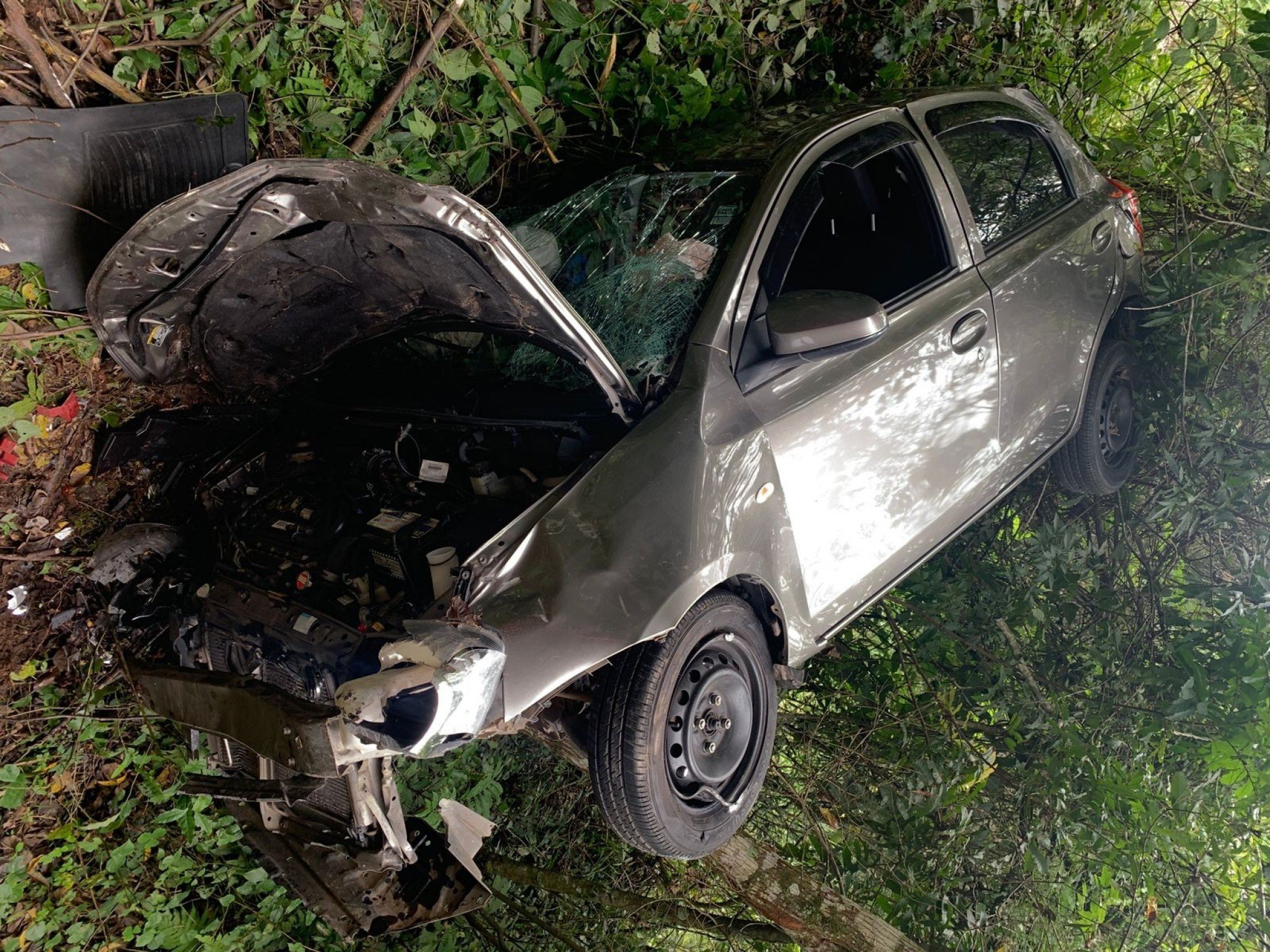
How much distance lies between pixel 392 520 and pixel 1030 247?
2607 millimetres

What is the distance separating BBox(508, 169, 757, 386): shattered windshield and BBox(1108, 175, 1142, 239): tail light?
2131 mm

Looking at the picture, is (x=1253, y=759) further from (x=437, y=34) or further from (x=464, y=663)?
(x=437, y=34)

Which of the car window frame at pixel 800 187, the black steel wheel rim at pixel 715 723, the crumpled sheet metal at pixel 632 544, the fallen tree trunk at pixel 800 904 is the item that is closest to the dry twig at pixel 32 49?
the crumpled sheet metal at pixel 632 544

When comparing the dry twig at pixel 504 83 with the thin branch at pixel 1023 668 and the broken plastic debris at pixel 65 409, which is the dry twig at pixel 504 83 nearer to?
the broken plastic debris at pixel 65 409

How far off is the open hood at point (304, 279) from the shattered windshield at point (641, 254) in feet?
0.86

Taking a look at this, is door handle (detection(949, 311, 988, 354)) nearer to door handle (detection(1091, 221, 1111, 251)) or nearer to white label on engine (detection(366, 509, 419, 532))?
door handle (detection(1091, 221, 1111, 251))

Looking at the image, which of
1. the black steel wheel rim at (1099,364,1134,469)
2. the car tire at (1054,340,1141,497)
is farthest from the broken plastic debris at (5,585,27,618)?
the black steel wheel rim at (1099,364,1134,469)

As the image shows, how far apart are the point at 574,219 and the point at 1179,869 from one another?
365cm

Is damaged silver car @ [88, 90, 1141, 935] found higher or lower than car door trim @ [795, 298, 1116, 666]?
higher

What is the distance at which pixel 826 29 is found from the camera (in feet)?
15.9

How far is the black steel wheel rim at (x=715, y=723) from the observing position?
241 cm

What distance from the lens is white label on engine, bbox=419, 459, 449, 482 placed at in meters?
2.46

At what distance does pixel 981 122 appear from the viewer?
330 centimetres

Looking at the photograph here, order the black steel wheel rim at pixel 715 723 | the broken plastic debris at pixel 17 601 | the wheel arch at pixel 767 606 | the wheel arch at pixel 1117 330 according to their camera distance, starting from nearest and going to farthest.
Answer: the black steel wheel rim at pixel 715 723 → the wheel arch at pixel 767 606 → the broken plastic debris at pixel 17 601 → the wheel arch at pixel 1117 330
